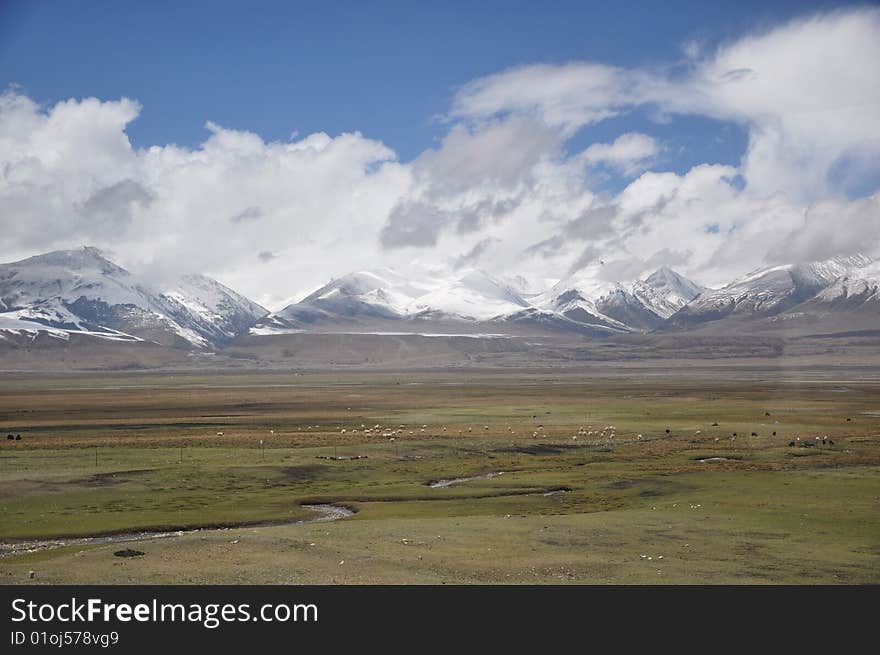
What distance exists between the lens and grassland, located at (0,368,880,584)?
37.2m

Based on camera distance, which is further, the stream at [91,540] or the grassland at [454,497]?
the stream at [91,540]

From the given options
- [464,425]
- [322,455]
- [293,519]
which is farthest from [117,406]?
[293,519]

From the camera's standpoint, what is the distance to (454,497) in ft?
200

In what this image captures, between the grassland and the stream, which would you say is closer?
the grassland

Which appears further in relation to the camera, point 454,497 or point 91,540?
point 454,497

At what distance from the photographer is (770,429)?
107875mm

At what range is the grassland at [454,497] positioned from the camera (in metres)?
37.2

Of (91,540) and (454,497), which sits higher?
(91,540)
